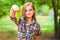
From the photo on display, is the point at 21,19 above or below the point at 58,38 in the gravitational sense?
above

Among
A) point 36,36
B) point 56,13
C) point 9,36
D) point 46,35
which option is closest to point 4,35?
point 9,36

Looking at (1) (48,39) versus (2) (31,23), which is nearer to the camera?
(2) (31,23)

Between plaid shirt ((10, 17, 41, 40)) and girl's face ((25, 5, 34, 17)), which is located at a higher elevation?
girl's face ((25, 5, 34, 17))

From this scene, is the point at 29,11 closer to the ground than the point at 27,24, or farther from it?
farther from it

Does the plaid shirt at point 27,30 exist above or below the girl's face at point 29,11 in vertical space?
below

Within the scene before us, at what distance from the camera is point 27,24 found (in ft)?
9.85

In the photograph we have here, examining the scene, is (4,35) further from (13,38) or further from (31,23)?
(31,23)

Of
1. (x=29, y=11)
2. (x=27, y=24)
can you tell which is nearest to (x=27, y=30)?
(x=27, y=24)

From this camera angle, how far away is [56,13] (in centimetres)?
976

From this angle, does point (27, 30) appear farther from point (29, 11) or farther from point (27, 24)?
point (29, 11)

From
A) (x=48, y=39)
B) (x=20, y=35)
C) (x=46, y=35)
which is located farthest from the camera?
(x=46, y=35)

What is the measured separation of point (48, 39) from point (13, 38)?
5.33 ft

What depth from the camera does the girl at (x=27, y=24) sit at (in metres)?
2.98

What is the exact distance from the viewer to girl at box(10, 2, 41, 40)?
2984mm
